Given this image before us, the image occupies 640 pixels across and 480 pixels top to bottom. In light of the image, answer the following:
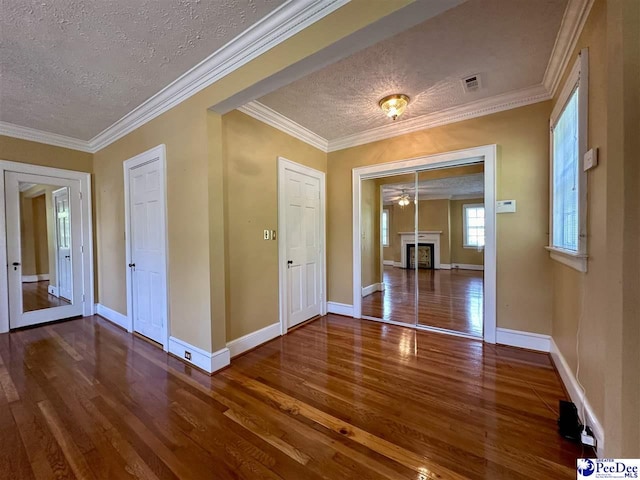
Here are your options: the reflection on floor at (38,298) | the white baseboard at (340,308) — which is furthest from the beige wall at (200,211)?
the reflection on floor at (38,298)

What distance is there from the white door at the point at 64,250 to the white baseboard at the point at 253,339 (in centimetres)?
312

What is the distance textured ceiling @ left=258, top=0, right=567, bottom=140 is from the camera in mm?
1683

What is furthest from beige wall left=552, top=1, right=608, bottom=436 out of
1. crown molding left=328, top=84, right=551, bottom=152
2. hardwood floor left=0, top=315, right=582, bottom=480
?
crown molding left=328, top=84, right=551, bottom=152

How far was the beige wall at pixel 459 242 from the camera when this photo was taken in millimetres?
3687

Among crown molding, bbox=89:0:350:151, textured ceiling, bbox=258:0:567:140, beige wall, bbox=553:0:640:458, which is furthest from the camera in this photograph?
textured ceiling, bbox=258:0:567:140

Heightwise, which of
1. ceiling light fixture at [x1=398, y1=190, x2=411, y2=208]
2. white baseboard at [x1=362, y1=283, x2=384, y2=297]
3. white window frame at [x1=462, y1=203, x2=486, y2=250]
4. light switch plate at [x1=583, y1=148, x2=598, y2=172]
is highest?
ceiling light fixture at [x1=398, y1=190, x2=411, y2=208]

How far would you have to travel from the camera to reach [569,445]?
4.83 feet

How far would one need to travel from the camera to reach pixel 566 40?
6.08ft

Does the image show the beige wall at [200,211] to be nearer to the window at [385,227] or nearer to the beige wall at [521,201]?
the window at [385,227]

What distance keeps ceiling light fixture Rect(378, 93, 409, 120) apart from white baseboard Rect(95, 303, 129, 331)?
4.11 meters

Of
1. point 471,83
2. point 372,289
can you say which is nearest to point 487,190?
point 471,83

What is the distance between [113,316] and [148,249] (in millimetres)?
1558

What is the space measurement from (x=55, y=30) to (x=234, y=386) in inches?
112

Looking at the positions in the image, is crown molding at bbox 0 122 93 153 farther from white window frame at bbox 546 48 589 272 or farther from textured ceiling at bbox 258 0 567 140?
white window frame at bbox 546 48 589 272
